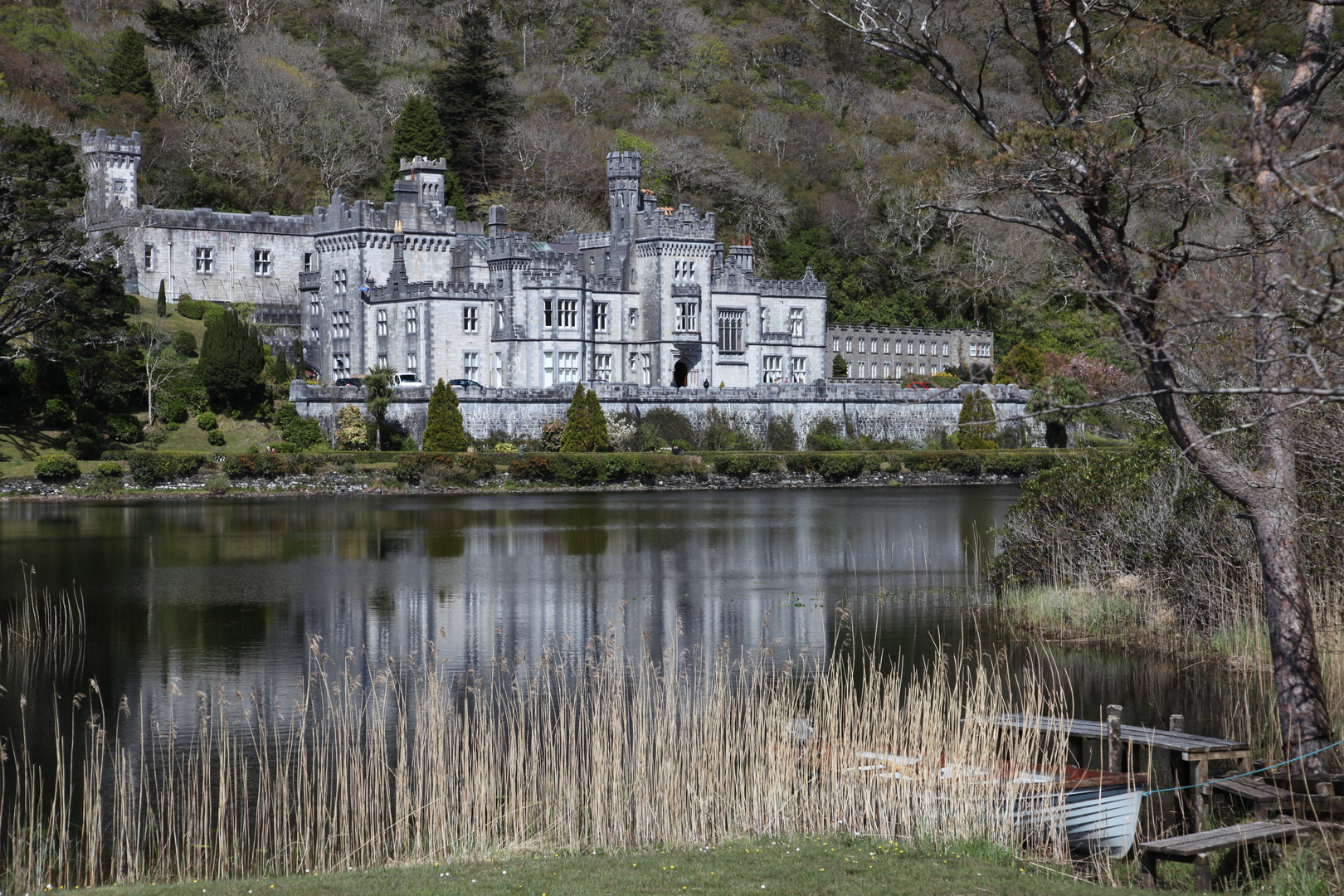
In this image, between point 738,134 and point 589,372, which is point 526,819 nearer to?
point 589,372

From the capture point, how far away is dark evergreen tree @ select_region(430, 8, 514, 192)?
7338 centimetres

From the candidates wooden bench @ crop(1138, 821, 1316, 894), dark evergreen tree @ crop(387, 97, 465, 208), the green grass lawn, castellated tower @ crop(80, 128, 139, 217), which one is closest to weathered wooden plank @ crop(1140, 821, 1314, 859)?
wooden bench @ crop(1138, 821, 1316, 894)

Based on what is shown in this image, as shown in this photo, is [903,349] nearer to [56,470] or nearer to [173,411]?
[173,411]

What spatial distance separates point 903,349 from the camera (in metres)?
72.6

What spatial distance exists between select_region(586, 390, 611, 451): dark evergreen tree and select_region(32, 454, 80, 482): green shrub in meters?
16.8

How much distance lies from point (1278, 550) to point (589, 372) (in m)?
46.8

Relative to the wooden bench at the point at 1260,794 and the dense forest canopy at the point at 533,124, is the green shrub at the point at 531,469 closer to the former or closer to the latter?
the dense forest canopy at the point at 533,124

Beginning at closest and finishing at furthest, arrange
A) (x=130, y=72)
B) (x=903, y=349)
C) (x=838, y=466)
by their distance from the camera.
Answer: (x=838, y=466)
(x=130, y=72)
(x=903, y=349)

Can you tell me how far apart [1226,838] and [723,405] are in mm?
45246

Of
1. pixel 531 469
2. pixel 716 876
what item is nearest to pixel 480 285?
pixel 531 469

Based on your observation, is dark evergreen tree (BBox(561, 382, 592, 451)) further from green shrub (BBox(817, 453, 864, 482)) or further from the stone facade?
the stone facade

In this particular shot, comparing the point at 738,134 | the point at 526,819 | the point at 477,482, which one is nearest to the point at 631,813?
the point at 526,819

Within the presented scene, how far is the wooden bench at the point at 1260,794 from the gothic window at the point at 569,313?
151ft

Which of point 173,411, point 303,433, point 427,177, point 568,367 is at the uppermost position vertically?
point 427,177
